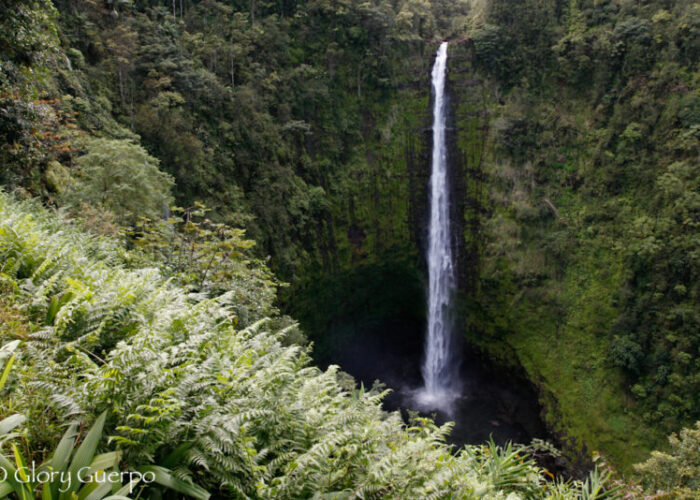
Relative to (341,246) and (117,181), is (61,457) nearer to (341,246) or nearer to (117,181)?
(117,181)

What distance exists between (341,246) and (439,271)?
16.7ft

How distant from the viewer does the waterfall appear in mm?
19922

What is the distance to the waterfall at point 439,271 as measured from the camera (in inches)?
784

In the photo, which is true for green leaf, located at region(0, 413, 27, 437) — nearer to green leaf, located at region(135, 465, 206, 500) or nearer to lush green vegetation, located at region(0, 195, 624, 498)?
lush green vegetation, located at region(0, 195, 624, 498)

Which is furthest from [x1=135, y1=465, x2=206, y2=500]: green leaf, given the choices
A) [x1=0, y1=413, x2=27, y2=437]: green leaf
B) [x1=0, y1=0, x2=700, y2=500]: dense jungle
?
[x1=0, y1=413, x2=27, y2=437]: green leaf

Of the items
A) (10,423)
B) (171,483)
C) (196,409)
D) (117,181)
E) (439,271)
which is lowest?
(439,271)

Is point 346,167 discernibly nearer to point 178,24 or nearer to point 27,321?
point 178,24

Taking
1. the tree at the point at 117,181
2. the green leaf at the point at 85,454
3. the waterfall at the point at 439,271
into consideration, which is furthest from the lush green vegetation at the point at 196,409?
the waterfall at the point at 439,271

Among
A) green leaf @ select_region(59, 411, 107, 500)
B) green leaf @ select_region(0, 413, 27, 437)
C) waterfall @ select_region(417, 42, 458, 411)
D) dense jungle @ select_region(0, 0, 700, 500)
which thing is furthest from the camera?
waterfall @ select_region(417, 42, 458, 411)

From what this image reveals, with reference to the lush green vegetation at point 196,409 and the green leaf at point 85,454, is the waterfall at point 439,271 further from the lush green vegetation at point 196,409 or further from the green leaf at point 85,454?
the green leaf at point 85,454

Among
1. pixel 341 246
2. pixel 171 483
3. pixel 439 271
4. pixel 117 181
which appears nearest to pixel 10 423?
pixel 171 483

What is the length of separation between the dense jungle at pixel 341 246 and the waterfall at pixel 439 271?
50 cm

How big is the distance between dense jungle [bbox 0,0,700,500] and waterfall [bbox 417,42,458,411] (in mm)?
499

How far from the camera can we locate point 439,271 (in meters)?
20.4
